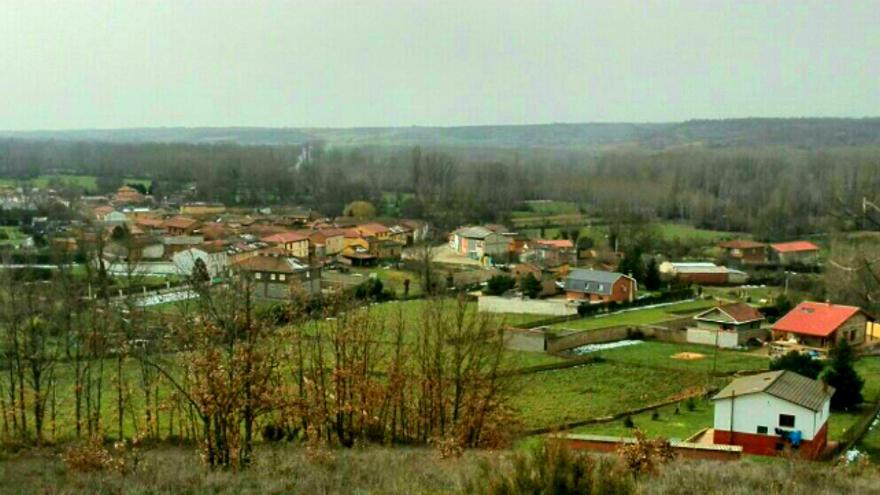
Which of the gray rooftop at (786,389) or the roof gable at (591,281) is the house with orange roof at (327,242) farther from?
the gray rooftop at (786,389)

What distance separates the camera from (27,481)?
7.44m

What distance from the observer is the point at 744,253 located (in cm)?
3728

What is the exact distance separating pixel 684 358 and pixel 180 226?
2665 centimetres

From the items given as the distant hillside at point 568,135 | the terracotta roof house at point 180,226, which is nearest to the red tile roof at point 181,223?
the terracotta roof house at point 180,226

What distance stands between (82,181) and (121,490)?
64.6m

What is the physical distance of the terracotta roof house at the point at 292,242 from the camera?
35.4m

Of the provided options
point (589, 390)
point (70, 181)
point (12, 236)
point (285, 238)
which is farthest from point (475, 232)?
point (70, 181)

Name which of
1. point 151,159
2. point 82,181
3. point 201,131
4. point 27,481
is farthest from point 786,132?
point 201,131

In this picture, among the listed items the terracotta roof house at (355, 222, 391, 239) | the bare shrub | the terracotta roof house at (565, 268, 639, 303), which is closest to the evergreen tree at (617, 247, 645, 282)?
the terracotta roof house at (565, 268, 639, 303)

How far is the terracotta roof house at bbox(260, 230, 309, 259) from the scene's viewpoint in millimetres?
35438

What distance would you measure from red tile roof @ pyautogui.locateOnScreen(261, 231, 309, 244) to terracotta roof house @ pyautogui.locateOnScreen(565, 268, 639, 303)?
45.8ft

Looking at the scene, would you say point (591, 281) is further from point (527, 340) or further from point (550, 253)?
point (550, 253)

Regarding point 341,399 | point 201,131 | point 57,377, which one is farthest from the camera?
point 201,131

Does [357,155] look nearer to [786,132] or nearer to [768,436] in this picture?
[786,132]
